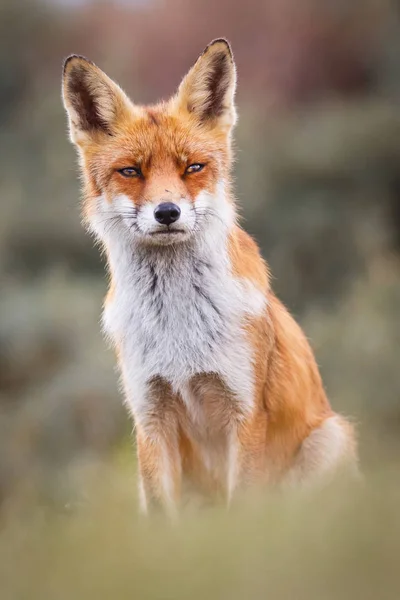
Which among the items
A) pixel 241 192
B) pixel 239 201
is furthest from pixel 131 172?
pixel 241 192

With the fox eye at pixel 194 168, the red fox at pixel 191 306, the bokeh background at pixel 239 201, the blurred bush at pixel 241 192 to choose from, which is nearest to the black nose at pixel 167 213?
the red fox at pixel 191 306

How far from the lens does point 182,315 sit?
522 cm

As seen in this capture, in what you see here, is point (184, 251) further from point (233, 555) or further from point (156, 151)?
point (233, 555)

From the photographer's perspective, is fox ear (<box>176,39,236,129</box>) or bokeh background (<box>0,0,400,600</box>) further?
bokeh background (<box>0,0,400,600</box>)

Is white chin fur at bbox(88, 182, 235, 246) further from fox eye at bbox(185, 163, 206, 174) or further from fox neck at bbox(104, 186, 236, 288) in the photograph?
fox eye at bbox(185, 163, 206, 174)

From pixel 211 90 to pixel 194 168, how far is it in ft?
2.01

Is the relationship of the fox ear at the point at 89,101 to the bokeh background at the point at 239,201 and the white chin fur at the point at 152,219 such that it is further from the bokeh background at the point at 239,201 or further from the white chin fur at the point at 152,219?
the bokeh background at the point at 239,201

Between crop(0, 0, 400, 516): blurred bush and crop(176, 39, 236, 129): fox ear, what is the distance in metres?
2.34

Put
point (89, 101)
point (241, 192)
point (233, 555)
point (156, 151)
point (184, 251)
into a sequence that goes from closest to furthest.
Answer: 1. point (233, 555)
2. point (156, 151)
3. point (184, 251)
4. point (89, 101)
5. point (241, 192)

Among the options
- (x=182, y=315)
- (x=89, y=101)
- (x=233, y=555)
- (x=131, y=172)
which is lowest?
(x=233, y=555)

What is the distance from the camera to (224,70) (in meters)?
5.27

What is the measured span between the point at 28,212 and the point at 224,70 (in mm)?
14970

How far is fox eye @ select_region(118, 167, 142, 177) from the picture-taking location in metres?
4.99

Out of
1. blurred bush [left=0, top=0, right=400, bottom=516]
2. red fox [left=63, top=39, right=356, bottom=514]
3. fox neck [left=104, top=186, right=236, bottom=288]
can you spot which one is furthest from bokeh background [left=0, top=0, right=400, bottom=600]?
fox neck [left=104, top=186, right=236, bottom=288]
